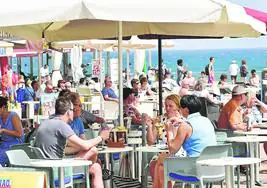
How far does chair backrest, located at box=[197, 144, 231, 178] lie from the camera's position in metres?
7.07

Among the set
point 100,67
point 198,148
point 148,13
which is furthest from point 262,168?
point 100,67

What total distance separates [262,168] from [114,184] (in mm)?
3796

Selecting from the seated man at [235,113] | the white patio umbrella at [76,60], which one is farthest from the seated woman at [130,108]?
the white patio umbrella at [76,60]

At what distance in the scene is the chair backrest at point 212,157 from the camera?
A: 23.2ft

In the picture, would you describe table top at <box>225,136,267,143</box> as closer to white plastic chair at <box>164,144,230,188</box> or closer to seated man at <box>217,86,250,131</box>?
seated man at <box>217,86,250,131</box>

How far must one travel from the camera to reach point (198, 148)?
7.56 meters

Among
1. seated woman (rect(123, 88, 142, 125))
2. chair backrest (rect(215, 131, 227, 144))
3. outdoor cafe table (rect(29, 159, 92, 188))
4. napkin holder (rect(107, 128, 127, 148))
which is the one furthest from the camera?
seated woman (rect(123, 88, 142, 125))

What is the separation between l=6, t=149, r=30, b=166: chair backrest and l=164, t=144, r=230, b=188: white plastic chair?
1.33 metres

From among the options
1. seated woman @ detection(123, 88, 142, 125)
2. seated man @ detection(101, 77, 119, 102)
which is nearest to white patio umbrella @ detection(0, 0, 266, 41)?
seated woman @ detection(123, 88, 142, 125)

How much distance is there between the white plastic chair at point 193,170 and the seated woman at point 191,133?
0.26m

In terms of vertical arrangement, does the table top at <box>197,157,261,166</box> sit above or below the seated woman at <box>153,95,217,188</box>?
below

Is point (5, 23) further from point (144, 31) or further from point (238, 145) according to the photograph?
point (144, 31)

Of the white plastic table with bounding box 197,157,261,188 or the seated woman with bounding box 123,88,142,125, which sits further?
the seated woman with bounding box 123,88,142,125

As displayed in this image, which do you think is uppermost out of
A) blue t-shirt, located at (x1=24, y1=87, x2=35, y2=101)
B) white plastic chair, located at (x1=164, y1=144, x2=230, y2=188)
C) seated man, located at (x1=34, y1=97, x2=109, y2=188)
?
blue t-shirt, located at (x1=24, y1=87, x2=35, y2=101)
